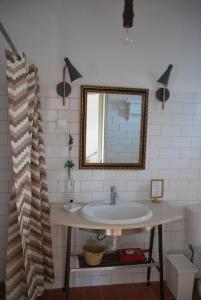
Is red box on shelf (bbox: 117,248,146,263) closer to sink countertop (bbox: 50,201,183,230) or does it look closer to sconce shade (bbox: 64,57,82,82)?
sink countertop (bbox: 50,201,183,230)

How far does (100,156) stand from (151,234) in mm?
844

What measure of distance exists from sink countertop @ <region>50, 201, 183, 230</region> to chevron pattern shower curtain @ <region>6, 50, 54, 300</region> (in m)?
0.14

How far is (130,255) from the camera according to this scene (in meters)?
2.15

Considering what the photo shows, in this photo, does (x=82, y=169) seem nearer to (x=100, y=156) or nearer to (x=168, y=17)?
(x=100, y=156)

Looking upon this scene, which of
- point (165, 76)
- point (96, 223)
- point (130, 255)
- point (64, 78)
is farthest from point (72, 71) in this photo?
point (130, 255)

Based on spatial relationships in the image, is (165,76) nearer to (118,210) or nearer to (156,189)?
(156,189)

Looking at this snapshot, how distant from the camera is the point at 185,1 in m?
2.22

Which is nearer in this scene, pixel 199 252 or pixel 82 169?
pixel 82 169

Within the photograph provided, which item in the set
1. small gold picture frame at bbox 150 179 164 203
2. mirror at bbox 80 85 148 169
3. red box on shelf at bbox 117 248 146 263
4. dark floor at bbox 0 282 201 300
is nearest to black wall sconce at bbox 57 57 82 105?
mirror at bbox 80 85 148 169

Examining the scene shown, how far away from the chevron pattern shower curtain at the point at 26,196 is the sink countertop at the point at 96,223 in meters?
0.14

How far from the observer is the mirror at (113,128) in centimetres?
219

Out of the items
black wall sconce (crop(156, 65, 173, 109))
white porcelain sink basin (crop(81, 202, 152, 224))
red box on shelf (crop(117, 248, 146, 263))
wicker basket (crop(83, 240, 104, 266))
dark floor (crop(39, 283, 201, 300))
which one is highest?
black wall sconce (crop(156, 65, 173, 109))

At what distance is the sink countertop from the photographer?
1.77 meters

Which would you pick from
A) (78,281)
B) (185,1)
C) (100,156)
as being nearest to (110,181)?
(100,156)
